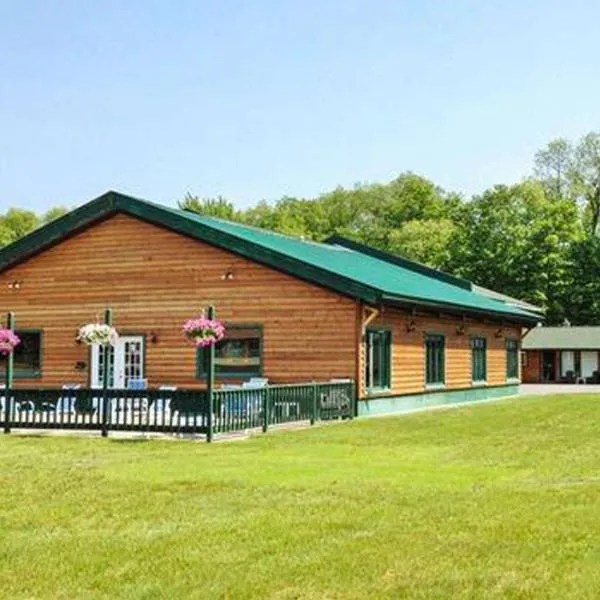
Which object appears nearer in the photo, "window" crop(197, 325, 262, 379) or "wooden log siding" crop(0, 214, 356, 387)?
"wooden log siding" crop(0, 214, 356, 387)

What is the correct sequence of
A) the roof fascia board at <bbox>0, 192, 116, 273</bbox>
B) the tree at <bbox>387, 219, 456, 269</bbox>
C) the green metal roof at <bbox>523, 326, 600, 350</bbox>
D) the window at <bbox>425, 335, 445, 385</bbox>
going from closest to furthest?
the roof fascia board at <bbox>0, 192, 116, 273</bbox>
the window at <bbox>425, 335, 445, 385</bbox>
the green metal roof at <bbox>523, 326, 600, 350</bbox>
the tree at <bbox>387, 219, 456, 269</bbox>

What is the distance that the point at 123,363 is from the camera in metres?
25.0

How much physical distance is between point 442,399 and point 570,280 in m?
38.3

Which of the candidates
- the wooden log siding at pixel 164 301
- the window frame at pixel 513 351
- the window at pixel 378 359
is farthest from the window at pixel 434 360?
the window frame at pixel 513 351

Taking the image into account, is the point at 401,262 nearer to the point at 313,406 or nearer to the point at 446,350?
the point at 446,350

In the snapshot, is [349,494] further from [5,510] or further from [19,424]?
[19,424]

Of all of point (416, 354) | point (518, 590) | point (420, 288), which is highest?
point (420, 288)

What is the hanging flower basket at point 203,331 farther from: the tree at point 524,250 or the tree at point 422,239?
the tree at point 422,239

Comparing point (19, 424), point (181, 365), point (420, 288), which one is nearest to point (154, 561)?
point (19, 424)

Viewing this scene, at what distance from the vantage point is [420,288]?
92.1ft

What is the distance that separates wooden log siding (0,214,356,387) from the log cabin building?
1.1 inches

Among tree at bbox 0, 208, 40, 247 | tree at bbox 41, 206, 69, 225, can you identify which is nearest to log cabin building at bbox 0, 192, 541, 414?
tree at bbox 0, 208, 40, 247

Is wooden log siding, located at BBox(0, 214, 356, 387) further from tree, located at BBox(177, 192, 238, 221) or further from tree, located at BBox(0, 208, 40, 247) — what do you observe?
tree, located at BBox(0, 208, 40, 247)

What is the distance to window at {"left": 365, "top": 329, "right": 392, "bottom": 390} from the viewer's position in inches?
916
